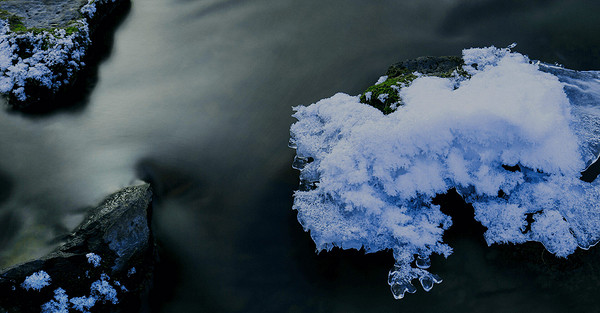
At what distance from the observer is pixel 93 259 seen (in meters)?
4.18

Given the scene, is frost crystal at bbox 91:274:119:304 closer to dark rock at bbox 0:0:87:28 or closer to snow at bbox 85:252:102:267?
snow at bbox 85:252:102:267

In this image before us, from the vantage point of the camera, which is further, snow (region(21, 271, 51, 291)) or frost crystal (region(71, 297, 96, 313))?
frost crystal (region(71, 297, 96, 313))

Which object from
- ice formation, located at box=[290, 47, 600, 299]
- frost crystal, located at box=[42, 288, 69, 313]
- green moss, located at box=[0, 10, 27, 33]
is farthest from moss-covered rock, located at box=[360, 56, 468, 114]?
green moss, located at box=[0, 10, 27, 33]

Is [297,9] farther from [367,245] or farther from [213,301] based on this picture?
[213,301]

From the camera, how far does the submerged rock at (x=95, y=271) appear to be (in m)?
3.92

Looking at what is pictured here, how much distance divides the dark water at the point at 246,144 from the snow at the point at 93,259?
67 centimetres

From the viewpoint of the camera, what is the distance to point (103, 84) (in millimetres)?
6383

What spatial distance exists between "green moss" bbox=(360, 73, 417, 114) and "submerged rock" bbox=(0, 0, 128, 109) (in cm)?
449

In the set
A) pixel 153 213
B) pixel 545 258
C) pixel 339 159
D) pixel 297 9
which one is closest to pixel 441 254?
pixel 545 258

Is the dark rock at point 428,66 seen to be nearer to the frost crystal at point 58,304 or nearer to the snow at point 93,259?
the snow at point 93,259

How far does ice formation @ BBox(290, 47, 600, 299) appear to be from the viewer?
4.34m

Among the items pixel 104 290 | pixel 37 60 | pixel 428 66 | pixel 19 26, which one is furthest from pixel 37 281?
pixel 428 66

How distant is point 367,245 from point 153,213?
8.34 ft

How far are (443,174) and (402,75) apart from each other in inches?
61.4
